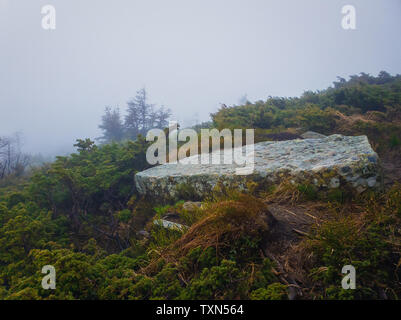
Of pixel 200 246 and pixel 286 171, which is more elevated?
pixel 286 171

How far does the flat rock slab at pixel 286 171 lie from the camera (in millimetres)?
2695

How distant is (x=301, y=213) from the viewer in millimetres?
2525

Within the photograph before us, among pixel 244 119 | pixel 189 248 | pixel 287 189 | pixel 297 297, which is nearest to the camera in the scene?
pixel 297 297

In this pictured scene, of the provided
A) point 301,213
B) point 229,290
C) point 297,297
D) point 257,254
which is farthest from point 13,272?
point 301,213

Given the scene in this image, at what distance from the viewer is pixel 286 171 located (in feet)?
10.5

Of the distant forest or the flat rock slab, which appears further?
the flat rock slab

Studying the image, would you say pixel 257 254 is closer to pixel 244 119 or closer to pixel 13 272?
pixel 13 272

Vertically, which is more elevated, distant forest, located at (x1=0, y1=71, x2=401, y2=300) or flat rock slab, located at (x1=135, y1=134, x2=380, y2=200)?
flat rock slab, located at (x1=135, y1=134, x2=380, y2=200)

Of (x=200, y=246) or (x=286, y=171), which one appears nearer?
(x=200, y=246)

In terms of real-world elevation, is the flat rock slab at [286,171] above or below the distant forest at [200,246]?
above

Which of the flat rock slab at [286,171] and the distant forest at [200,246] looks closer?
the distant forest at [200,246]

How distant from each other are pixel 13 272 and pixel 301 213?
3605 millimetres

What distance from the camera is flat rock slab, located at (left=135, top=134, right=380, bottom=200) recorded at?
2.70 meters
